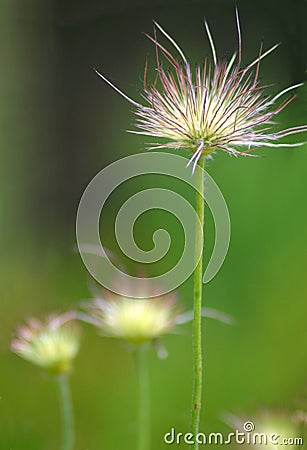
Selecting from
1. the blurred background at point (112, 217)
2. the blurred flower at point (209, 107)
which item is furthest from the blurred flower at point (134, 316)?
the blurred flower at point (209, 107)

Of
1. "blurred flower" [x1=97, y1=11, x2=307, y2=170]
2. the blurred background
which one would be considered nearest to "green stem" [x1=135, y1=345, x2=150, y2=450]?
the blurred background

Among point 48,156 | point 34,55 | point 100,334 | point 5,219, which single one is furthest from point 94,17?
point 100,334

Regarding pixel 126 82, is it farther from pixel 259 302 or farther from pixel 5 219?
pixel 259 302

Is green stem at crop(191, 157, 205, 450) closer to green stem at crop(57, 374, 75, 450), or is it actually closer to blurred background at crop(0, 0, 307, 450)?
blurred background at crop(0, 0, 307, 450)

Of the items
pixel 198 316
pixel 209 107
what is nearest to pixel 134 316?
pixel 198 316

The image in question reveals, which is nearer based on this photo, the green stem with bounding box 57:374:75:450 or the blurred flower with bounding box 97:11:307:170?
the blurred flower with bounding box 97:11:307:170

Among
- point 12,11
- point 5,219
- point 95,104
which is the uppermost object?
point 12,11

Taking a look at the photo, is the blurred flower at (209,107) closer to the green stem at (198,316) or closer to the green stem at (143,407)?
the green stem at (198,316)
